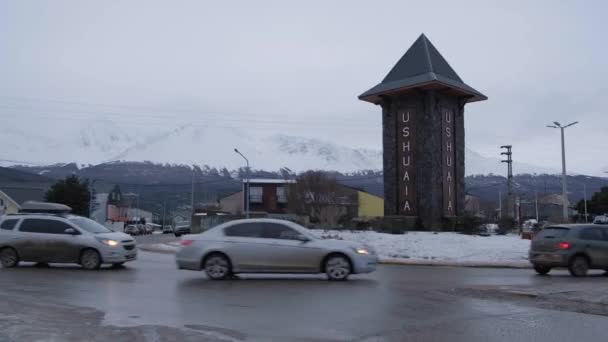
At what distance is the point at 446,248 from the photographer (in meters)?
26.5

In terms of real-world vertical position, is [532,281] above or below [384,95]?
below

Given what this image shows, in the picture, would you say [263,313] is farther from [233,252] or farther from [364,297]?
[233,252]

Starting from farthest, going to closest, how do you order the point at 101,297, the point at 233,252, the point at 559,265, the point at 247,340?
the point at 559,265
the point at 233,252
the point at 101,297
the point at 247,340

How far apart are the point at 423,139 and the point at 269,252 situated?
22.1 meters

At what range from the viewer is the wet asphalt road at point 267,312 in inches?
330

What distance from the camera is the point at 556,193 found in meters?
153

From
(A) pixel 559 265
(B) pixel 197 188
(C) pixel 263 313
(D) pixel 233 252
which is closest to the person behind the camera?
(C) pixel 263 313

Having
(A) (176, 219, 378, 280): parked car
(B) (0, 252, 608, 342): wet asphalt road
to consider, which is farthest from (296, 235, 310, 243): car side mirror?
(B) (0, 252, 608, 342): wet asphalt road

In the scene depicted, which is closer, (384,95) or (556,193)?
(384,95)

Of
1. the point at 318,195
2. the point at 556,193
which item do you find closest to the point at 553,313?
the point at 318,195

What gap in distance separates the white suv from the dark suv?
39.7 feet

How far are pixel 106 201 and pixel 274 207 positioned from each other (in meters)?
26.6

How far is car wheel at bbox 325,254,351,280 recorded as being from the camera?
49.2ft

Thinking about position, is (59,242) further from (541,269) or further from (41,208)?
(541,269)
